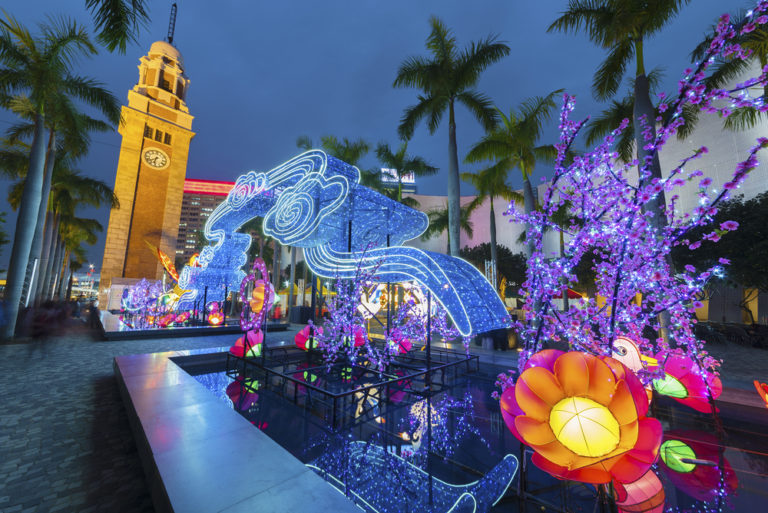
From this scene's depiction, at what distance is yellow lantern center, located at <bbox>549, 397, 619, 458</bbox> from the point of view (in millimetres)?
2402

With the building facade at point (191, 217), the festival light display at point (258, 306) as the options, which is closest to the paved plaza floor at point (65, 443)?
the festival light display at point (258, 306)

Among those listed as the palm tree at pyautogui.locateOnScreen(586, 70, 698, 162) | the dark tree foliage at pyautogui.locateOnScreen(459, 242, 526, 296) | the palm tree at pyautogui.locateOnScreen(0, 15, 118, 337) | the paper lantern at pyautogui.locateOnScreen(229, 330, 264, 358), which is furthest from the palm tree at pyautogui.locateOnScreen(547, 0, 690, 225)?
the dark tree foliage at pyautogui.locateOnScreen(459, 242, 526, 296)

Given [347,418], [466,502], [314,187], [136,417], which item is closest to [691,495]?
[466,502]

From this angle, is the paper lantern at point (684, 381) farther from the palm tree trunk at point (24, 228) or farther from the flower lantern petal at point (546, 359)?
the palm tree trunk at point (24, 228)

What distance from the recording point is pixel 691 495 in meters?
3.16

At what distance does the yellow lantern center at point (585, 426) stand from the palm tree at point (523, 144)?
39.1ft

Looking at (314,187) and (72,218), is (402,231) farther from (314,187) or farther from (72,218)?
(72,218)

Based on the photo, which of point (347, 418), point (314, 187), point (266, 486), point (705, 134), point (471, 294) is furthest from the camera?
point (705, 134)

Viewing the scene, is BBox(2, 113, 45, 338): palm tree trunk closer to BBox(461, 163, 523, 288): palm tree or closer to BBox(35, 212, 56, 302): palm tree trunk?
BBox(35, 212, 56, 302): palm tree trunk

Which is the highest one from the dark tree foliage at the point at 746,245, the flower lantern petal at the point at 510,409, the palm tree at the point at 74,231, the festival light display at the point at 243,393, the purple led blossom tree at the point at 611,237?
the palm tree at the point at 74,231

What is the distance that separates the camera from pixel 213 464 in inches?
118

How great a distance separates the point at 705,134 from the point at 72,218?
47.3 m

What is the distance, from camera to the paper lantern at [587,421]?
2361mm

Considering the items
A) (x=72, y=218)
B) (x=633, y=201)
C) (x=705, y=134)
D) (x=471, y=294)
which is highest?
(x=705, y=134)
